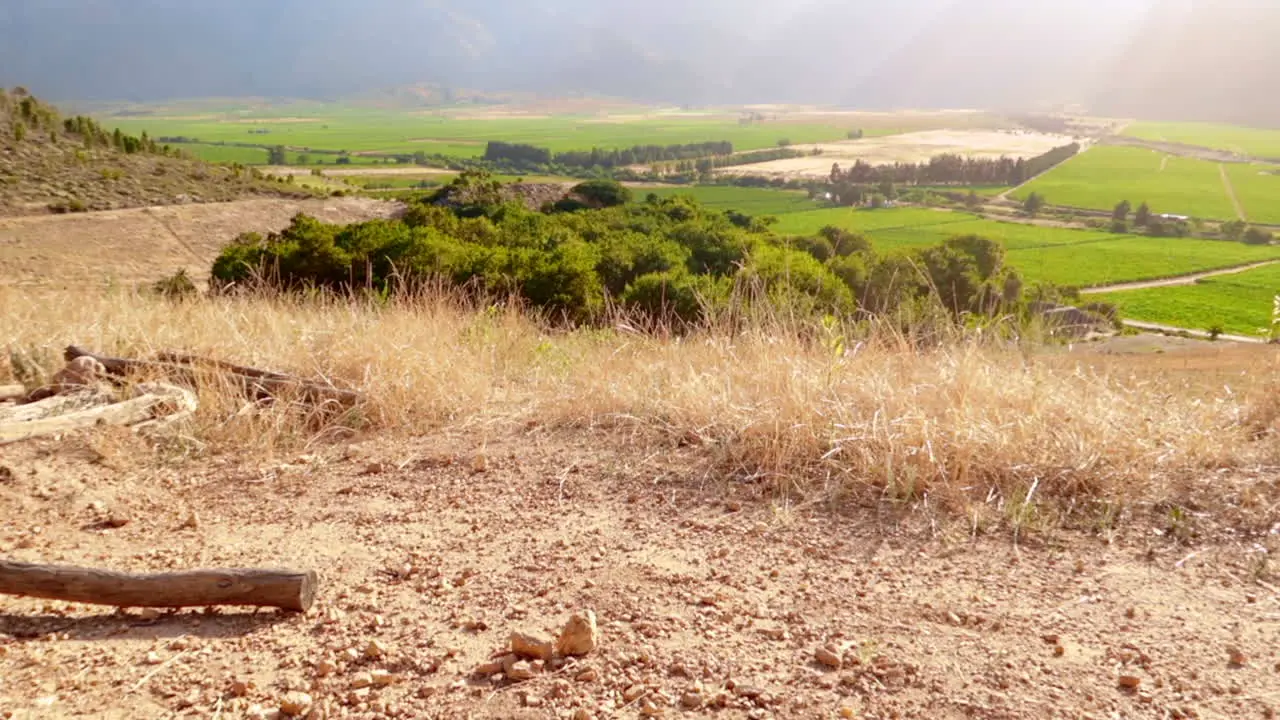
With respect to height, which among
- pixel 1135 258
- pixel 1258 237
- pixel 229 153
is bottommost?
pixel 1135 258

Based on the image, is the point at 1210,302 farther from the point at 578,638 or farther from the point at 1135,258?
the point at 578,638

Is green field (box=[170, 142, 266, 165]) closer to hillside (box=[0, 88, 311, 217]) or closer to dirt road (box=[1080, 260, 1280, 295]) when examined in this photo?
hillside (box=[0, 88, 311, 217])

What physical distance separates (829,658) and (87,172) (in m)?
42.8

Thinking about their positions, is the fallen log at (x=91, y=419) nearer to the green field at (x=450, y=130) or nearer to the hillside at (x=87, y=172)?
the hillside at (x=87, y=172)

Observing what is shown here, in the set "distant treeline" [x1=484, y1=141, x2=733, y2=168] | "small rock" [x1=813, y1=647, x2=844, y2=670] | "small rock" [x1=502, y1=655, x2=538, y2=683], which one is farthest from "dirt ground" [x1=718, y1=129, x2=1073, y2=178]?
"small rock" [x1=502, y1=655, x2=538, y2=683]

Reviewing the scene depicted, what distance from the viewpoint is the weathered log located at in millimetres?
4664

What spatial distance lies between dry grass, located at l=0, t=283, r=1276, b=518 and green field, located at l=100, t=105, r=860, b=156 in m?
38.8

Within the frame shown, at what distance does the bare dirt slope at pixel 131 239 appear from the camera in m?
25.9

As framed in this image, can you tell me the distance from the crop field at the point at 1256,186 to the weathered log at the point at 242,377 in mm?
26710

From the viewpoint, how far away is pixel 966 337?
5.26 meters

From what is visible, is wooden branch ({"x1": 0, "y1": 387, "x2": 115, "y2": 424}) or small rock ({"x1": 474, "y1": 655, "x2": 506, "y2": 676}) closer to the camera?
small rock ({"x1": 474, "y1": 655, "x2": 506, "y2": 676})

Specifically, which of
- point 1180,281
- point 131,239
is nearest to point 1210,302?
point 1180,281

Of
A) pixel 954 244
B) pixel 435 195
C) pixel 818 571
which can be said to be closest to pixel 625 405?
pixel 818 571

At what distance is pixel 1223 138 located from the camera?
2414 centimetres
